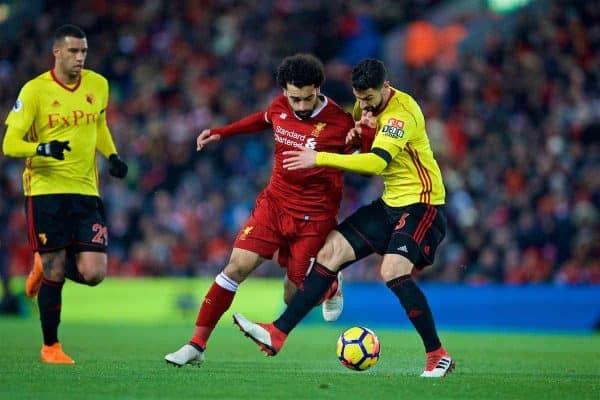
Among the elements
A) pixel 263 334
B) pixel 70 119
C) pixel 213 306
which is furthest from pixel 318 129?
pixel 70 119

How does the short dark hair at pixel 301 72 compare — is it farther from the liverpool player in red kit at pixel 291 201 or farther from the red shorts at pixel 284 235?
the red shorts at pixel 284 235

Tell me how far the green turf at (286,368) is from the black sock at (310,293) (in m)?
0.47

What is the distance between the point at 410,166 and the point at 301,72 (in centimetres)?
114

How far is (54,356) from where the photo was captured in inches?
386

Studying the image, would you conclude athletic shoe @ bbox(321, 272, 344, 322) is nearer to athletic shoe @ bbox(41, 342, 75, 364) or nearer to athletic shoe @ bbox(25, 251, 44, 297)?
athletic shoe @ bbox(41, 342, 75, 364)

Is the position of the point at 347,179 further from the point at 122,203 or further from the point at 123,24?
the point at 123,24

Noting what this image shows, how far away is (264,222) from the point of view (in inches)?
368

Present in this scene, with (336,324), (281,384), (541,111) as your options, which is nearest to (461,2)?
(541,111)

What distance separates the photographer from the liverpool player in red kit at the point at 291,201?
9.05 meters

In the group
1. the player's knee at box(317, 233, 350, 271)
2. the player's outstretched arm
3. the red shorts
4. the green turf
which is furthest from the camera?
the player's outstretched arm

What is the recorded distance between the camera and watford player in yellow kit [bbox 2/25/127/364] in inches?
392

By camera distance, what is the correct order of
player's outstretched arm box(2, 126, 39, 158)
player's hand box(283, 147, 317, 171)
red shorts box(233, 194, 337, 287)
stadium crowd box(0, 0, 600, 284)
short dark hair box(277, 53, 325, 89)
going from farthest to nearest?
1. stadium crowd box(0, 0, 600, 284)
2. player's outstretched arm box(2, 126, 39, 158)
3. red shorts box(233, 194, 337, 287)
4. short dark hair box(277, 53, 325, 89)
5. player's hand box(283, 147, 317, 171)

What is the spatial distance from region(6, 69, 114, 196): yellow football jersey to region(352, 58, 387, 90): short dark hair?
2.72 metres

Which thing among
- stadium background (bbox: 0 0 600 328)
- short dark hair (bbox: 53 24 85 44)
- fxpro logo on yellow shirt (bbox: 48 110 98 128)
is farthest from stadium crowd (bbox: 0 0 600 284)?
short dark hair (bbox: 53 24 85 44)
